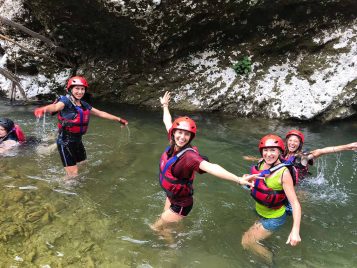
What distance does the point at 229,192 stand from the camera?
23.5 feet

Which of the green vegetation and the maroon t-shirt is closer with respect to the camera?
the maroon t-shirt

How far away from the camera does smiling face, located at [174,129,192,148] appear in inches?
189

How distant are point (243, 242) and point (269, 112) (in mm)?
6392

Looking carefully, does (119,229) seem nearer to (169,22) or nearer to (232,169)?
(232,169)

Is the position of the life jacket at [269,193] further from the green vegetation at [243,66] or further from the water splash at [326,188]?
the green vegetation at [243,66]

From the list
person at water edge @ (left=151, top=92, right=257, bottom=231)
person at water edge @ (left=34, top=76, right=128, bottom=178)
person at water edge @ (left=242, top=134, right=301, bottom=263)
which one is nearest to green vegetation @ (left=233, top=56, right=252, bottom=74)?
person at water edge @ (left=34, top=76, right=128, bottom=178)

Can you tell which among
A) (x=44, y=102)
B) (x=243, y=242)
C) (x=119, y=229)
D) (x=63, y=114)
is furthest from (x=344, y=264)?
(x=44, y=102)

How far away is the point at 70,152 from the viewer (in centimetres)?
718

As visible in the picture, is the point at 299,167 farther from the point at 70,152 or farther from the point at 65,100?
the point at 65,100

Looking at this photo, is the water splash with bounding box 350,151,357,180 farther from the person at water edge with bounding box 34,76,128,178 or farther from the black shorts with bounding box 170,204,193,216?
the person at water edge with bounding box 34,76,128,178

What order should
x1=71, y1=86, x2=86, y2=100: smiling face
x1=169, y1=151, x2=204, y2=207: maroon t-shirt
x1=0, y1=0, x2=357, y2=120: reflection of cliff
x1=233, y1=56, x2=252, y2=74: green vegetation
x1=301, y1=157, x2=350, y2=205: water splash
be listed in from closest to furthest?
1. x1=169, y1=151, x2=204, y2=207: maroon t-shirt
2. x1=71, y1=86, x2=86, y2=100: smiling face
3. x1=301, y1=157, x2=350, y2=205: water splash
4. x1=0, y1=0, x2=357, y2=120: reflection of cliff
5. x1=233, y1=56, x2=252, y2=74: green vegetation

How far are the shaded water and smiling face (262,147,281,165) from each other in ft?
4.15

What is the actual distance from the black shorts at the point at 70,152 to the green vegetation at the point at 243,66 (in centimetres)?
607

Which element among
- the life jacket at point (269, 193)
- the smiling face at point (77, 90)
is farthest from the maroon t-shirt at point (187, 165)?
the smiling face at point (77, 90)
